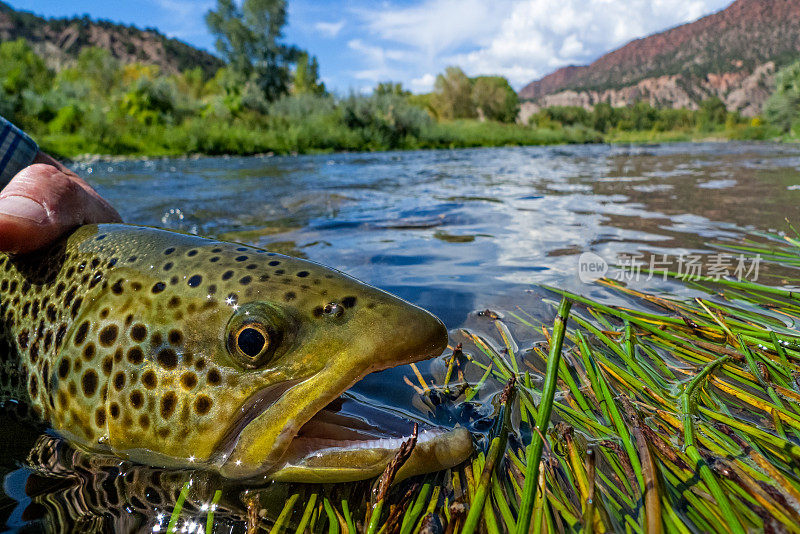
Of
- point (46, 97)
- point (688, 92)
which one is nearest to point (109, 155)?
point (46, 97)

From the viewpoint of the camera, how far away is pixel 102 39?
180875 millimetres

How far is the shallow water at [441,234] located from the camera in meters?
1.40

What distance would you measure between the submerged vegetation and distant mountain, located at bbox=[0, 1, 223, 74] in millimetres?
206168

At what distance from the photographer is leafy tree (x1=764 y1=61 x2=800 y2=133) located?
38.2 metres

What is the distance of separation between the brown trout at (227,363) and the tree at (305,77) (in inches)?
2437

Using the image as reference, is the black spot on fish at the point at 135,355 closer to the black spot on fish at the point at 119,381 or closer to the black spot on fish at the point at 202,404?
the black spot on fish at the point at 119,381

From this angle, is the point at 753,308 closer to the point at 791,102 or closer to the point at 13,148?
the point at 13,148

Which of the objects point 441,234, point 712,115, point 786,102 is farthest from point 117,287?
point 712,115

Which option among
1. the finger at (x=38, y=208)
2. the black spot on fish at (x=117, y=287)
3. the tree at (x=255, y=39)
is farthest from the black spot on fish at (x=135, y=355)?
the tree at (x=255, y=39)

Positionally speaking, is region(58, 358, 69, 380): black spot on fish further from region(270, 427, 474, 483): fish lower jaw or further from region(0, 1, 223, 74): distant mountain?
region(0, 1, 223, 74): distant mountain

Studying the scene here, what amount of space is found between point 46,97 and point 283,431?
37.9m

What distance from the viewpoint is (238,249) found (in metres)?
1.66

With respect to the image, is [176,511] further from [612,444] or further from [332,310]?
[612,444]

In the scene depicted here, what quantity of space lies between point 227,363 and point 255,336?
0.41 feet
